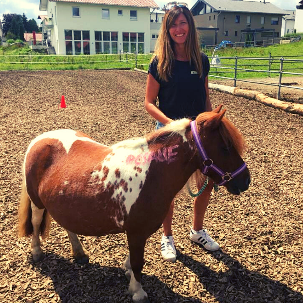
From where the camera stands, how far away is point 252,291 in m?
2.51

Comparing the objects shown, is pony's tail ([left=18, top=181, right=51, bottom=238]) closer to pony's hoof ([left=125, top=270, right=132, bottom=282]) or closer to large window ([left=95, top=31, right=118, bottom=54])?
pony's hoof ([left=125, top=270, right=132, bottom=282])

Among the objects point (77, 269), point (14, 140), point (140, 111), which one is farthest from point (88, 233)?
point (140, 111)

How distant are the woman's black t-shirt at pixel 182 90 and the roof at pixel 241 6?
163 ft

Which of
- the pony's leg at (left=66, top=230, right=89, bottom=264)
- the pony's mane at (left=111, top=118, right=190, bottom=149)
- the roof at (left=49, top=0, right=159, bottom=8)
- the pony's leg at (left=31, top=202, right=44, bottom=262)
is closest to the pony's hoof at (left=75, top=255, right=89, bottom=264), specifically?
the pony's leg at (left=66, top=230, right=89, bottom=264)

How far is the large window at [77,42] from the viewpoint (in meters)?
34.4

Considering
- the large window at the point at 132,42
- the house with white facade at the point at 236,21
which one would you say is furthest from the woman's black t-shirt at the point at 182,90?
the house with white facade at the point at 236,21

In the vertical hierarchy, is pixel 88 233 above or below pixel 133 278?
above

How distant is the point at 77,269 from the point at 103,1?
125 feet

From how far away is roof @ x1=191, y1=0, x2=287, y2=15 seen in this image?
4853 centimetres

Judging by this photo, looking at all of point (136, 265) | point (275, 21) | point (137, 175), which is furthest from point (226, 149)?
point (275, 21)

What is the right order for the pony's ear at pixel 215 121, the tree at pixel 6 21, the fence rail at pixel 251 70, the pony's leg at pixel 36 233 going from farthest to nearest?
the tree at pixel 6 21 < the fence rail at pixel 251 70 < the pony's leg at pixel 36 233 < the pony's ear at pixel 215 121

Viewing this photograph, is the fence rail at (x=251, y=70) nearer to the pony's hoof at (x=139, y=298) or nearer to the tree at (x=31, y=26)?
the pony's hoof at (x=139, y=298)

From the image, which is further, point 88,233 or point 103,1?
point 103,1

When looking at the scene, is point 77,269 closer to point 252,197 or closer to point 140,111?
point 252,197
